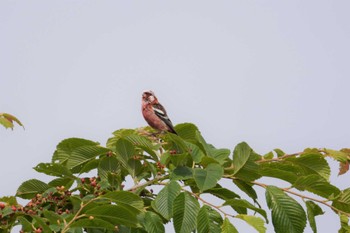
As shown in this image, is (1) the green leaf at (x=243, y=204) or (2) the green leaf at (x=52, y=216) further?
(1) the green leaf at (x=243, y=204)

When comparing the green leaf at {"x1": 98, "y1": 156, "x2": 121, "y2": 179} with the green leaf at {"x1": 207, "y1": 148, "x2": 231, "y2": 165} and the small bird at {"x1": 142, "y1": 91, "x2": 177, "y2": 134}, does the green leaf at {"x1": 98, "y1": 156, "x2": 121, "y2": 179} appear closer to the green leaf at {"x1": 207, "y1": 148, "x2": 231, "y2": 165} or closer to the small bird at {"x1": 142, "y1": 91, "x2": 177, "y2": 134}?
the green leaf at {"x1": 207, "y1": 148, "x2": 231, "y2": 165}

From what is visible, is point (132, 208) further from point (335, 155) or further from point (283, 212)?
point (335, 155)

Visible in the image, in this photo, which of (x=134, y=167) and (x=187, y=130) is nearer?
(x=134, y=167)

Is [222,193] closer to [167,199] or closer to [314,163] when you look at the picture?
[167,199]

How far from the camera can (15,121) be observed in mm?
6609

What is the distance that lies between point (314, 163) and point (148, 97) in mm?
5831

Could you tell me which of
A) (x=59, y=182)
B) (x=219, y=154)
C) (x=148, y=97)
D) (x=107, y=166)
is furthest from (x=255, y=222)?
(x=148, y=97)

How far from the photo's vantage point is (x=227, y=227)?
559 centimetres

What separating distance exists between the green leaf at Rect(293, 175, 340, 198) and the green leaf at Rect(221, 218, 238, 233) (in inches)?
30.4

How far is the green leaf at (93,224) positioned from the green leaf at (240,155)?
1247mm

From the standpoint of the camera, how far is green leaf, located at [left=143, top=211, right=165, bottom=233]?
553cm

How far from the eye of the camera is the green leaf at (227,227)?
5578mm

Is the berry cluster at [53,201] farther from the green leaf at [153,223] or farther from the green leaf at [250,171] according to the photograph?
the green leaf at [250,171]

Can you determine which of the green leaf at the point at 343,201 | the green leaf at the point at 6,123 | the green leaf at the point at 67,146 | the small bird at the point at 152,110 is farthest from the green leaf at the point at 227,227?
the small bird at the point at 152,110
